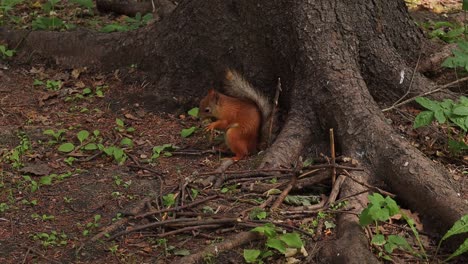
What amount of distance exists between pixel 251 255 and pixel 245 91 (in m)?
1.94

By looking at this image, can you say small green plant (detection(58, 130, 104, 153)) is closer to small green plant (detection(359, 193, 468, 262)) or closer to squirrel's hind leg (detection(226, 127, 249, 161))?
squirrel's hind leg (detection(226, 127, 249, 161))

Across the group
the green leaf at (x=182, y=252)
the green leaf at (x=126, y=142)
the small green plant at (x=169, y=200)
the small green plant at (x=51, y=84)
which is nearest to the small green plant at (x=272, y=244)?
the green leaf at (x=182, y=252)

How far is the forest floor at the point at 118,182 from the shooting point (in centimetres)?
429

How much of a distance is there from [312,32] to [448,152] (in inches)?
53.6

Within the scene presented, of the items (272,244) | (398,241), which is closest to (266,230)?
(272,244)

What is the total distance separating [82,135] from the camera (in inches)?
221

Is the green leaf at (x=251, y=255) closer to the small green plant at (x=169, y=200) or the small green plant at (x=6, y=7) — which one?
the small green plant at (x=169, y=200)

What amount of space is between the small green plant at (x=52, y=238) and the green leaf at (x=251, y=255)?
1.11 meters

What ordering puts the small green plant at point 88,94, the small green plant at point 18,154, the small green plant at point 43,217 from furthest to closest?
the small green plant at point 88,94, the small green plant at point 18,154, the small green plant at point 43,217

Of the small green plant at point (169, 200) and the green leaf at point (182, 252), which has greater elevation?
the small green plant at point (169, 200)

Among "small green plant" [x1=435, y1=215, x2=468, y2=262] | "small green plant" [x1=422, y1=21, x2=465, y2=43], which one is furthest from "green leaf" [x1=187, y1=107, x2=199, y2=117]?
"small green plant" [x1=435, y1=215, x2=468, y2=262]

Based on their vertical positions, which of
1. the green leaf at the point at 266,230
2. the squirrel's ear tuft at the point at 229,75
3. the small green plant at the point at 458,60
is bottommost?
the green leaf at the point at 266,230

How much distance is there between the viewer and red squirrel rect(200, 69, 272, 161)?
5.49 metres

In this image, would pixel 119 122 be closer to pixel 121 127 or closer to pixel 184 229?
pixel 121 127
